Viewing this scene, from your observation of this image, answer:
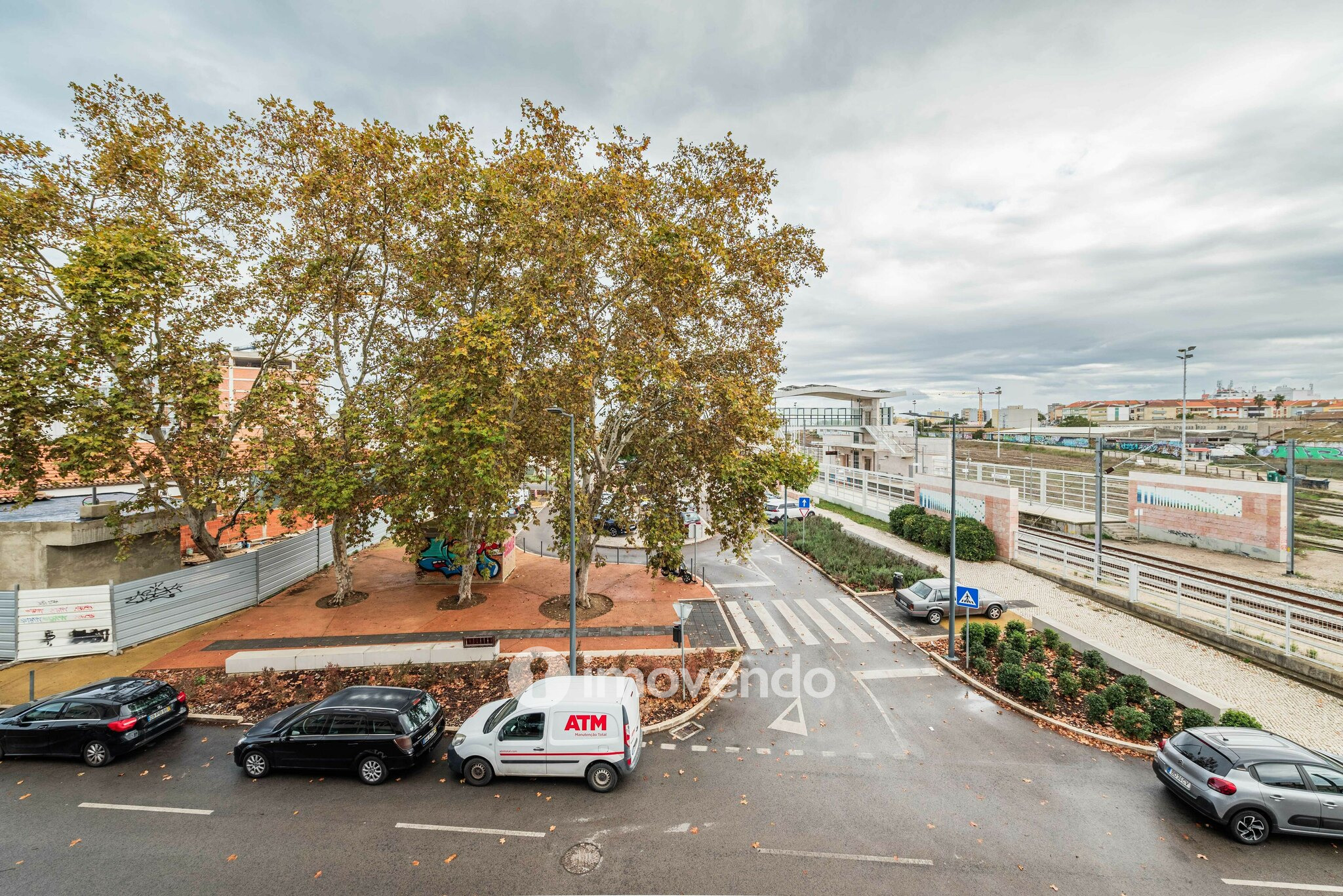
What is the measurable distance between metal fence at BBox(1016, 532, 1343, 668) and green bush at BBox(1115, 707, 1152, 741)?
212 inches

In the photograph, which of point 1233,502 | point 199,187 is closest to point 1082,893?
point 1233,502

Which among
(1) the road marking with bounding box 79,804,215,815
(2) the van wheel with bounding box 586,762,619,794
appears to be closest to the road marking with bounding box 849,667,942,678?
(2) the van wheel with bounding box 586,762,619,794

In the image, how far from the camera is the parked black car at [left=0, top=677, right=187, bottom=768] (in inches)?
383

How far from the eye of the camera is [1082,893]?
671 cm

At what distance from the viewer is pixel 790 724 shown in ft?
37.0

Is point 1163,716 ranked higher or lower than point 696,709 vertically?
higher

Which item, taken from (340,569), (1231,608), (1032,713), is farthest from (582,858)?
(1231,608)

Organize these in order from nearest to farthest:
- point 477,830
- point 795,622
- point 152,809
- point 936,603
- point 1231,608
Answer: point 477,830 → point 152,809 → point 1231,608 → point 936,603 → point 795,622

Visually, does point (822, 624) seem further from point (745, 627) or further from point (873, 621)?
point (745, 627)

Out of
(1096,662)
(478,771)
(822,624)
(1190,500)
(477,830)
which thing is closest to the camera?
(477,830)

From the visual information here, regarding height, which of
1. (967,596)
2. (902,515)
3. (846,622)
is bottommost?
(846,622)

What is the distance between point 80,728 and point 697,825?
1190 centimetres

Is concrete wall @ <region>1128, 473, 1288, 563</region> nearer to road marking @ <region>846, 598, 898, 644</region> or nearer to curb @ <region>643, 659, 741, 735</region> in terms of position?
road marking @ <region>846, 598, 898, 644</region>

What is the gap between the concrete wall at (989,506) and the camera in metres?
22.9
